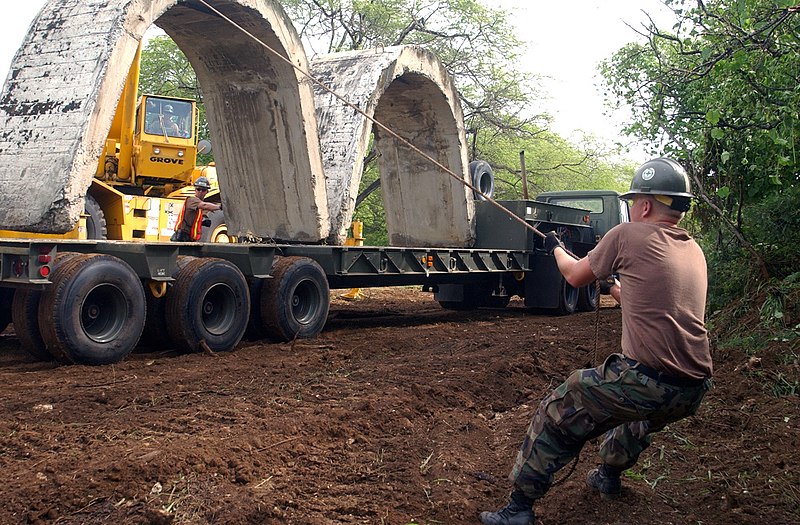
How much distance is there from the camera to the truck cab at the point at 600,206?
58.6 feet

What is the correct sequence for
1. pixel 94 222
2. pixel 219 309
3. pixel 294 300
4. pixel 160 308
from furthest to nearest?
pixel 94 222, pixel 294 300, pixel 219 309, pixel 160 308

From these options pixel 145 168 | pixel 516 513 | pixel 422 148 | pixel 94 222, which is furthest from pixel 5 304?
pixel 422 148

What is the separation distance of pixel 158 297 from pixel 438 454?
4819 millimetres

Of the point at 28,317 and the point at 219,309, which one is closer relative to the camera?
the point at 28,317

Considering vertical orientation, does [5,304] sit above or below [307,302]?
above

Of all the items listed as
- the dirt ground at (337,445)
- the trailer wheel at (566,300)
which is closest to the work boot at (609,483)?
the dirt ground at (337,445)

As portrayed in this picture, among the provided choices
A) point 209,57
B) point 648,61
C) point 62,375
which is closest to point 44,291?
point 62,375

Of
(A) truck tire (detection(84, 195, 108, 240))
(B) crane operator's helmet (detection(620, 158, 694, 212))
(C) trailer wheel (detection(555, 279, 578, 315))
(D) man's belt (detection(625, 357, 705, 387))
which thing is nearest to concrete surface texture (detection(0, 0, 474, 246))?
(C) trailer wheel (detection(555, 279, 578, 315))

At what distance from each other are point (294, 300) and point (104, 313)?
291 centimetres

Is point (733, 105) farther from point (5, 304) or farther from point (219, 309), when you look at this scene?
point (5, 304)

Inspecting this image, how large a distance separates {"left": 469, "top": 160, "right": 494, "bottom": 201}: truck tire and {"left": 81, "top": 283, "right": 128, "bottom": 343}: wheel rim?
9325 mm

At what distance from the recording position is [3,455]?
206 inches

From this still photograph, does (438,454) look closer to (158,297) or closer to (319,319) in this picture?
(158,297)

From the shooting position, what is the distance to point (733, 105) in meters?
8.03
